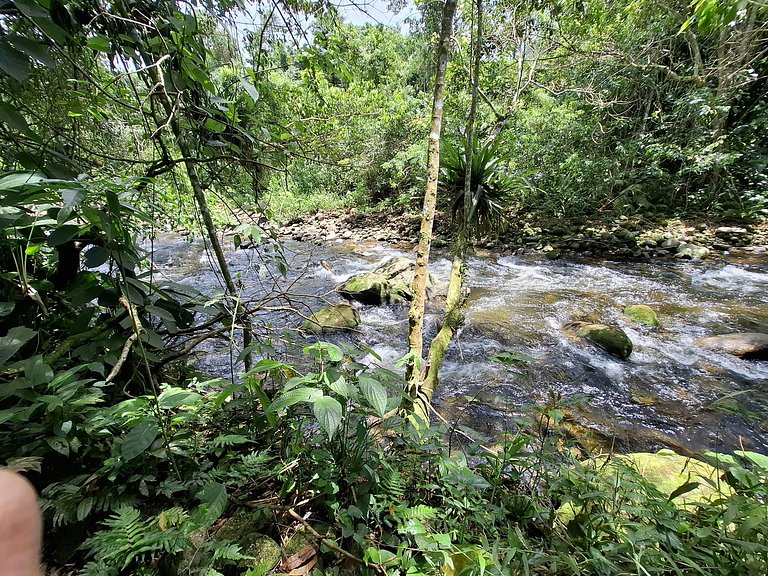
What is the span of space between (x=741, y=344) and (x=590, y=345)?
1.61 metres

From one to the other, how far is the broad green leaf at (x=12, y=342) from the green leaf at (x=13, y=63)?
82cm

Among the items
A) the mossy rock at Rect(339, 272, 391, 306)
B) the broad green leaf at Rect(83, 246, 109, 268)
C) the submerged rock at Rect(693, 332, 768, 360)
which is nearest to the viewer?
the broad green leaf at Rect(83, 246, 109, 268)

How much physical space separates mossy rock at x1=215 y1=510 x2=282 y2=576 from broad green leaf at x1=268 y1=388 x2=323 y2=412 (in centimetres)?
52

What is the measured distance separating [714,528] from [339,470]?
4.77 feet

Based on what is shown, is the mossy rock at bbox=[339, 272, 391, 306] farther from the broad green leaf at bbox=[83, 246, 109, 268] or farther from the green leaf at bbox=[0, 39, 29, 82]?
the green leaf at bbox=[0, 39, 29, 82]

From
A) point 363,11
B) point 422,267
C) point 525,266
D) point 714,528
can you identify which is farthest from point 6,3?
point 525,266

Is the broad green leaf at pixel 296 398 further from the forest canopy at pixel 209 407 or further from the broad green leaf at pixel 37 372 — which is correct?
the broad green leaf at pixel 37 372

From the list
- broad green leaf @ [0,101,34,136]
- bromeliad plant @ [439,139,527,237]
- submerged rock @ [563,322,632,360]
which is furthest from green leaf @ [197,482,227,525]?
submerged rock @ [563,322,632,360]

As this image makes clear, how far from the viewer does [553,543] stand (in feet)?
4.19

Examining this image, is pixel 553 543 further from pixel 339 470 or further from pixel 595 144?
pixel 595 144

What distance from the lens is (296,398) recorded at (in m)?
0.99

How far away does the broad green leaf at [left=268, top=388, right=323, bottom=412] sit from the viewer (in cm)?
97

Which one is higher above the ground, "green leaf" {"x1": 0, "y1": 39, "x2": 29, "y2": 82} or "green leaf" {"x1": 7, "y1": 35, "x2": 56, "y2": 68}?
"green leaf" {"x1": 7, "y1": 35, "x2": 56, "y2": 68}

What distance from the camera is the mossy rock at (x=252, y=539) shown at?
1.08m
